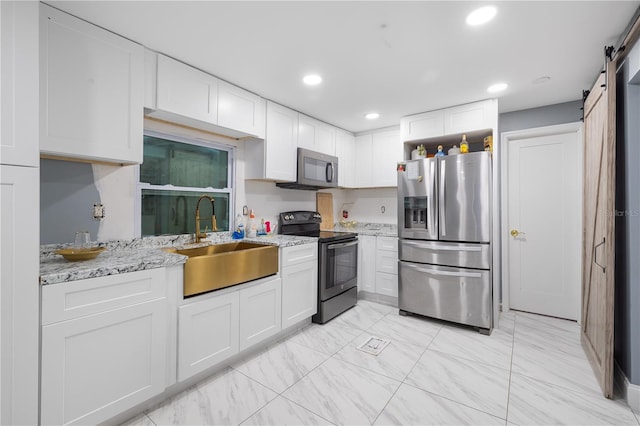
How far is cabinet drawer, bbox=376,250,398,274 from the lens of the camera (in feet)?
12.1

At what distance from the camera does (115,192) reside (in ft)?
7.17

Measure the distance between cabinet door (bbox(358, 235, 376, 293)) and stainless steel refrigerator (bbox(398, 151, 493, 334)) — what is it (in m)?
0.48

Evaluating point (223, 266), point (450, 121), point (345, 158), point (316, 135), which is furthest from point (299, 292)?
point (450, 121)

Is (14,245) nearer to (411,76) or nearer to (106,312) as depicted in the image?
(106,312)

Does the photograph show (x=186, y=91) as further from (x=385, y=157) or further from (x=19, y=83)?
(x=385, y=157)

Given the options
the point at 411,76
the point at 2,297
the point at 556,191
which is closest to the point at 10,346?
the point at 2,297

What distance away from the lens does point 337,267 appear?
3357mm

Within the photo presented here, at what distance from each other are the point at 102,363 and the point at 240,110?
217cm

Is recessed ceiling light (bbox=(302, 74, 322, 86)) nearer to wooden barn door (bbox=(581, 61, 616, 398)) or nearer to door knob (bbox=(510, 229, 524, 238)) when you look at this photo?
wooden barn door (bbox=(581, 61, 616, 398))

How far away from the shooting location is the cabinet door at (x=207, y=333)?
1925mm

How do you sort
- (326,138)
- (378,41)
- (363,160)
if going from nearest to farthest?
(378,41), (326,138), (363,160)

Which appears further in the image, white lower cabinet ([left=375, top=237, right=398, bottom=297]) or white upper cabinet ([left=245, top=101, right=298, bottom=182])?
white lower cabinet ([left=375, top=237, right=398, bottom=297])

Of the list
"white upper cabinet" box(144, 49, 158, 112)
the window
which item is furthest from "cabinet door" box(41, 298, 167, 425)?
"white upper cabinet" box(144, 49, 158, 112)

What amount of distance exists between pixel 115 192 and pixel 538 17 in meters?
3.04
